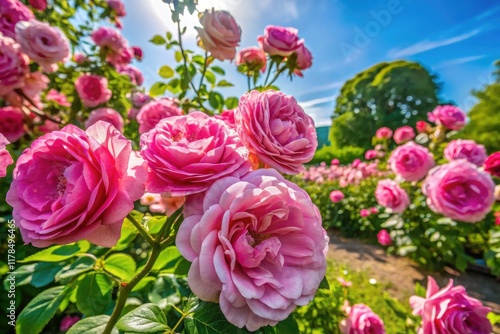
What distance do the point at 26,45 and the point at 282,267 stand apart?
59.6 inches

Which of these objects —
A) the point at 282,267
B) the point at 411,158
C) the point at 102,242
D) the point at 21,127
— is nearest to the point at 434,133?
the point at 411,158

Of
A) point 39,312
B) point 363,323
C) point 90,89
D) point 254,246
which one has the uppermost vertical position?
point 90,89

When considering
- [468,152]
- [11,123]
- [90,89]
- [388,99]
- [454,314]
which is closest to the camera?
[454,314]

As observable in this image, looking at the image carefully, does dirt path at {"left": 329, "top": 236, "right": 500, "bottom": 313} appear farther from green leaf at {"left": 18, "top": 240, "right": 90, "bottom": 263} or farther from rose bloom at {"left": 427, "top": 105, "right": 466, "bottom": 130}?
green leaf at {"left": 18, "top": 240, "right": 90, "bottom": 263}

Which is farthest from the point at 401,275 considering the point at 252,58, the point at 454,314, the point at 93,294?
the point at 93,294

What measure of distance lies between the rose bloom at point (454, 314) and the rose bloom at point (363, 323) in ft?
0.71

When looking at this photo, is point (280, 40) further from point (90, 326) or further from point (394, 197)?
point (394, 197)

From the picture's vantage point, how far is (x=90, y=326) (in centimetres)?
50

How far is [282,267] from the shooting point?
15.6 inches

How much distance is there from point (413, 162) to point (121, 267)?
240 centimetres

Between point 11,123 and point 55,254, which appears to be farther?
point 11,123

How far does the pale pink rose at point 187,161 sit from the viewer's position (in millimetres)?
398

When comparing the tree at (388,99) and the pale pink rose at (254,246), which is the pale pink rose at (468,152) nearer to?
the pale pink rose at (254,246)

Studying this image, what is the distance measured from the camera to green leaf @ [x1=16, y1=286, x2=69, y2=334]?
1.83ft
